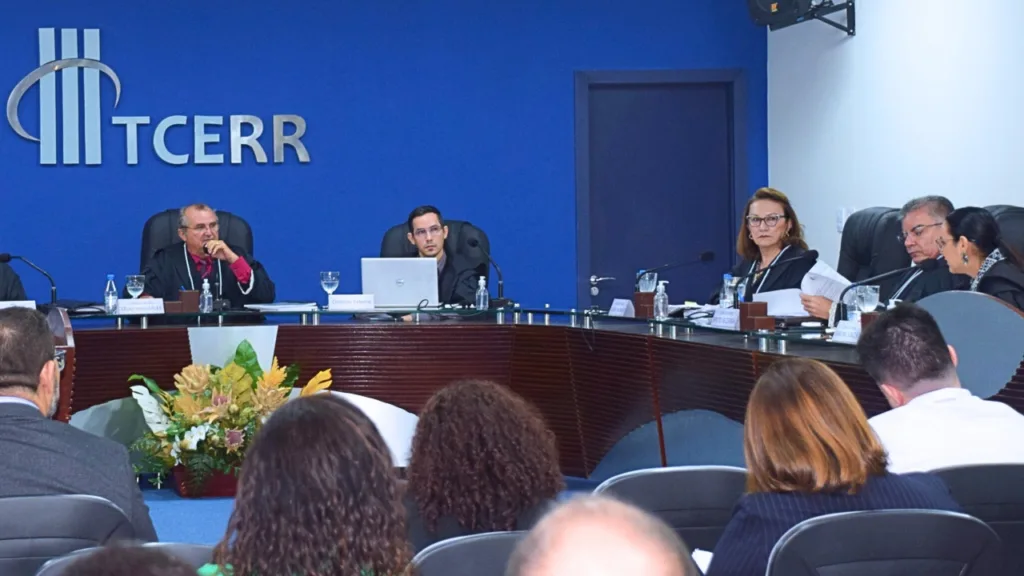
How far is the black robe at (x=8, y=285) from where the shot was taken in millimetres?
5449

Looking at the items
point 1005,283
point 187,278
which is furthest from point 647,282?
point 187,278

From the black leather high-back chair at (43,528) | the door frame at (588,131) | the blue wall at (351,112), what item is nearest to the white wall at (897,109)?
the door frame at (588,131)

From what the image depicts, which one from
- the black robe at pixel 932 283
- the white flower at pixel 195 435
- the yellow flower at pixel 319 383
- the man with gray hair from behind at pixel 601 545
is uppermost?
the black robe at pixel 932 283

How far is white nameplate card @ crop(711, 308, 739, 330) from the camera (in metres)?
4.07

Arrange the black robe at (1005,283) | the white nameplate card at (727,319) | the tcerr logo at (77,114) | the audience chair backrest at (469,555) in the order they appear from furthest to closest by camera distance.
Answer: the tcerr logo at (77,114) → the white nameplate card at (727,319) → the black robe at (1005,283) → the audience chair backrest at (469,555)

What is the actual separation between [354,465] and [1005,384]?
1.95 m

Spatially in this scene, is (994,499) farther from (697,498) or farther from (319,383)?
(319,383)

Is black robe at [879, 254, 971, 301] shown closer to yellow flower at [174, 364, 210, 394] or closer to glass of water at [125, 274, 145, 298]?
yellow flower at [174, 364, 210, 394]

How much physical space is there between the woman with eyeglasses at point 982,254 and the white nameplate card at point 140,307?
2.98 m

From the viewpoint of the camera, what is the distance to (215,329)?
4883mm

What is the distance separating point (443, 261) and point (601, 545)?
16.6 feet

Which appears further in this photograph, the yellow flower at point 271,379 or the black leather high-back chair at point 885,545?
the yellow flower at point 271,379

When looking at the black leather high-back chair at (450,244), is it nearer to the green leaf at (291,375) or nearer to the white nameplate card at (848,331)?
the green leaf at (291,375)

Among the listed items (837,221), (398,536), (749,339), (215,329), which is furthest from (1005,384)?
(837,221)
